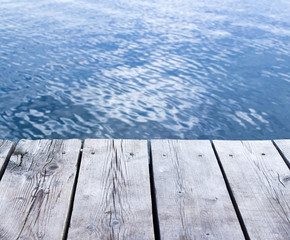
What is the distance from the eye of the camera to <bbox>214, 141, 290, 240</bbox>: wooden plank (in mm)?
1364

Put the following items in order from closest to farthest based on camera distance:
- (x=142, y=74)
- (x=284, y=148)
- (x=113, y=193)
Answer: (x=113, y=193)
(x=284, y=148)
(x=142, y=74)

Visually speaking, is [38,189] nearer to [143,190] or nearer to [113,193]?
[113,193]


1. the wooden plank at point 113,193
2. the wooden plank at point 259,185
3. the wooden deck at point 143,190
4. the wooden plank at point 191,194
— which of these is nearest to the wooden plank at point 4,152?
the wooden deck at point 143,190

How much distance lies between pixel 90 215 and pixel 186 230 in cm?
37

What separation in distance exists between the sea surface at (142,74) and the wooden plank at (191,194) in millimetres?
2486

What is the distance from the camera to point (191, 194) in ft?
4.99

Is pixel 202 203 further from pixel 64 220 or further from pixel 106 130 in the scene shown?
pixel 106 130

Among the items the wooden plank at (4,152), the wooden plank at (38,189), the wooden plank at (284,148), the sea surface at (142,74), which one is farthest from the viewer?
the sea surface at (142,74)

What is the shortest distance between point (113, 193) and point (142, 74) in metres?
4.53

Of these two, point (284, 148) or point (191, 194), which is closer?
point (191, 194)

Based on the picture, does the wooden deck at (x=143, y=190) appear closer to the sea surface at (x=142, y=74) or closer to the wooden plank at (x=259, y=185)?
the wooden plank at (x=259, y=185)

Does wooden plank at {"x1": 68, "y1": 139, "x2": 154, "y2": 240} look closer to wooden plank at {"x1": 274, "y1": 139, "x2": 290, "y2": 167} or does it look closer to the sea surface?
wooden plank at {"x1": 274, "y1": 139, "x2": 290, "y2": 167}

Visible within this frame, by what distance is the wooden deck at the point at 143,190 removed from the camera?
4.35 feet

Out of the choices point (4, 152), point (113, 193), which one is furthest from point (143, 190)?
point (4, 152)
